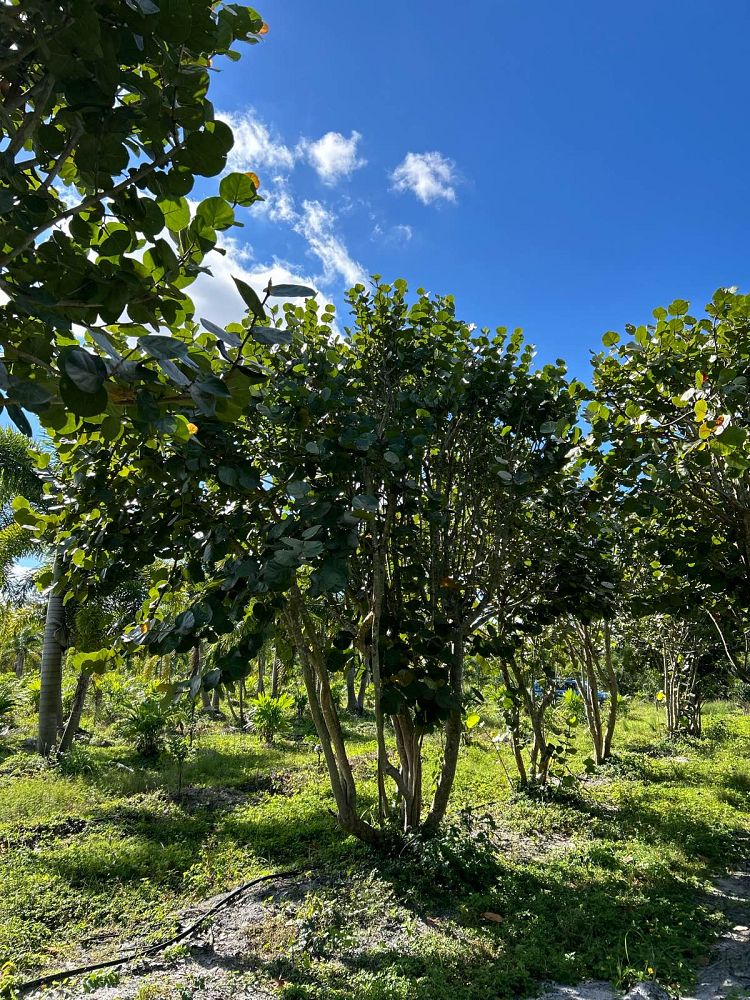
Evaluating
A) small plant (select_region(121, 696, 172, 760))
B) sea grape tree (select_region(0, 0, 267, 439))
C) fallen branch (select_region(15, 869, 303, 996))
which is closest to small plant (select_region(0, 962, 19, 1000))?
fallen branch (select_region(15, 869, 303, 996))

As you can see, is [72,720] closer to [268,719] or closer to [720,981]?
[268,719]

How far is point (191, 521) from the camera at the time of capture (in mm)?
2619

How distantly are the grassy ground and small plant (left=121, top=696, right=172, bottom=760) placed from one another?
1351 mm

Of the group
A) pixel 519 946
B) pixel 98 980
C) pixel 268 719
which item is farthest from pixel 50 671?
pixel 519 946

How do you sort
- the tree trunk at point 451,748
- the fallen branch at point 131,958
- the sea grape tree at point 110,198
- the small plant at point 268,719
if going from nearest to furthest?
the sea grape tree at point 110,198, the fallen branch at point 131,958, the tree trunk at point 451,748, the small plant at point 268,719

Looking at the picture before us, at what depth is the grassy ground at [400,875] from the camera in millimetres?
2904

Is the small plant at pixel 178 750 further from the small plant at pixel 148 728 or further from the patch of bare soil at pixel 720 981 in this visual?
the patch of bare soil at pixel 720 981

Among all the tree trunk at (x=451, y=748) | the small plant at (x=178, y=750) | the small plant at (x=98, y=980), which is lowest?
the small plant at (x=178, y=750)

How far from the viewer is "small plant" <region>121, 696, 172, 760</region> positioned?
9.30 metres

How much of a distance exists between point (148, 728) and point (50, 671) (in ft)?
5.73

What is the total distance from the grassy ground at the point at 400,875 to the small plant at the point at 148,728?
4.43ft

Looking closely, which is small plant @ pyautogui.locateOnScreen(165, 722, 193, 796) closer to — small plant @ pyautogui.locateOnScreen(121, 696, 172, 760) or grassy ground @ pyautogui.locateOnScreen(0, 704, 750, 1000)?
small plant @ pyautogui.locateOnScreen(121, 696, 172, 760)

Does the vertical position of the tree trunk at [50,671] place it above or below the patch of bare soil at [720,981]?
above

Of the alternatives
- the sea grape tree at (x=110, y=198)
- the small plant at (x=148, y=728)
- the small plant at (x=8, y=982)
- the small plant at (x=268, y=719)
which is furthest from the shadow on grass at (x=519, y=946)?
the small plant at (x=268, y=719)
